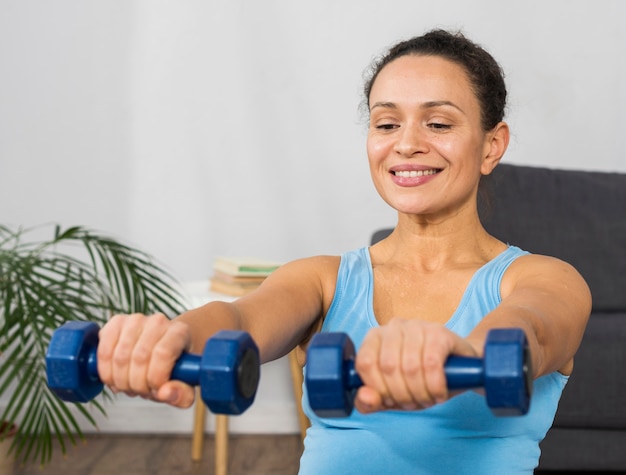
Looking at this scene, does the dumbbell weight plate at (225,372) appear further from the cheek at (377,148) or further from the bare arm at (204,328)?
the cheek at (377,148)

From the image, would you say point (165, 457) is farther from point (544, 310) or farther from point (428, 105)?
point (544, 310)

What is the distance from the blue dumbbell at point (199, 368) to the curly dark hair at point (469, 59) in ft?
2.60

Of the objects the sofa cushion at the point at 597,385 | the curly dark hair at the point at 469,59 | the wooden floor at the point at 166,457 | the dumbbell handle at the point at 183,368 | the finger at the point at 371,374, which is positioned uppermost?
the curly dark hair at the point at 469,59

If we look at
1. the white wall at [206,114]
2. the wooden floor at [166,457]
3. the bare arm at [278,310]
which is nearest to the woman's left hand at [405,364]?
the bare arm at [278,310]

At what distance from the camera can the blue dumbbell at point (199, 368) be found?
31.5 inches

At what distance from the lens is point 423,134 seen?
141 cm

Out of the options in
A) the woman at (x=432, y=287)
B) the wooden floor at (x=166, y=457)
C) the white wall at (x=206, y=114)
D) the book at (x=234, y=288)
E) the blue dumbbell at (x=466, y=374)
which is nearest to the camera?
the blue dumbbell at (x=466, y=374)

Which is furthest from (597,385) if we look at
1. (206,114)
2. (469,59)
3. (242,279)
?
(206,114)

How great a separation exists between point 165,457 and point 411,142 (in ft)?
7.54

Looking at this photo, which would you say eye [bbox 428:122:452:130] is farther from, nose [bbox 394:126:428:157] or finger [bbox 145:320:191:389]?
finger [bbox 145:320:191:389]

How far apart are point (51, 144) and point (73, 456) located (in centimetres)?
120

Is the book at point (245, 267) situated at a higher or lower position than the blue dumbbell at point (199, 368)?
lower

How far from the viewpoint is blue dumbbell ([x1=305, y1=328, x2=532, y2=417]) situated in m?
0.74

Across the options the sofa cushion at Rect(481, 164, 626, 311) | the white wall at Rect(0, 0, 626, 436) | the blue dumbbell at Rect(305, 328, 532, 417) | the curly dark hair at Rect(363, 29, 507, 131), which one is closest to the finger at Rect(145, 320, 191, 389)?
the blue dumbbell at Rect(305, 328, 532, 417)
